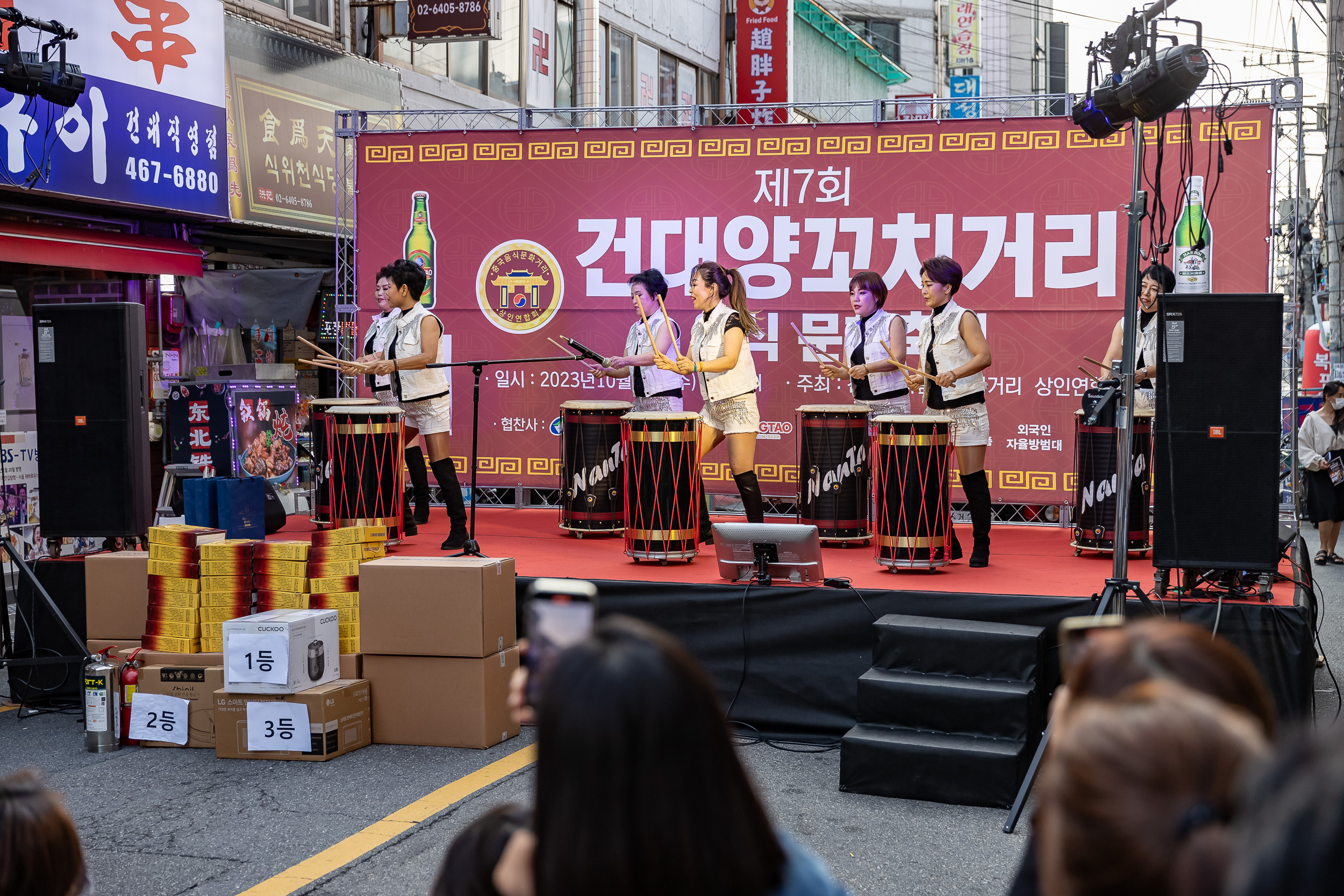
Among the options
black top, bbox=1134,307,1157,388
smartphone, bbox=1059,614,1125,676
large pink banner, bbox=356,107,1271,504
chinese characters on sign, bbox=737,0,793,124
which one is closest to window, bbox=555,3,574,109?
chinese characters on sign, bbox=737,0,793,124

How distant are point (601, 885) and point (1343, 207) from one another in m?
16.8

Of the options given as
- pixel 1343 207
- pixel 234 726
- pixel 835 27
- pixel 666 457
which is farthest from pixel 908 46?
pixel 234 726

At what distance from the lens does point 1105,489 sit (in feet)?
23.1

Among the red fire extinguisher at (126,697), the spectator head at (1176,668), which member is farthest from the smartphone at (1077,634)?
Result: the red fire extinguisher at (126,697)

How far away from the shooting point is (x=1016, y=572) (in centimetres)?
649

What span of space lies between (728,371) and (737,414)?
0.26 meters

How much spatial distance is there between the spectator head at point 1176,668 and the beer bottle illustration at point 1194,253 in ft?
23.9

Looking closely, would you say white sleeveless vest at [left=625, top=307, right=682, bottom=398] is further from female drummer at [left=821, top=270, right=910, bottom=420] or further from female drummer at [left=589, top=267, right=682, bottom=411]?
female drummer at [left=821, top=270, right=910, bottom=420]

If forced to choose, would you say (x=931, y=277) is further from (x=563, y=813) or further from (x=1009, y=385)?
(x=563, y=813)

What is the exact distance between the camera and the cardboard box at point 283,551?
5.75 meters

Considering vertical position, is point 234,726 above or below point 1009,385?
below

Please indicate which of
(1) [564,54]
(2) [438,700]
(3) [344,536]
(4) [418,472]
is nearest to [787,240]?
(4) [418,472]

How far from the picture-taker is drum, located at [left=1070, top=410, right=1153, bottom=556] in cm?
689

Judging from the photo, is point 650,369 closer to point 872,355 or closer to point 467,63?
point 872,355
